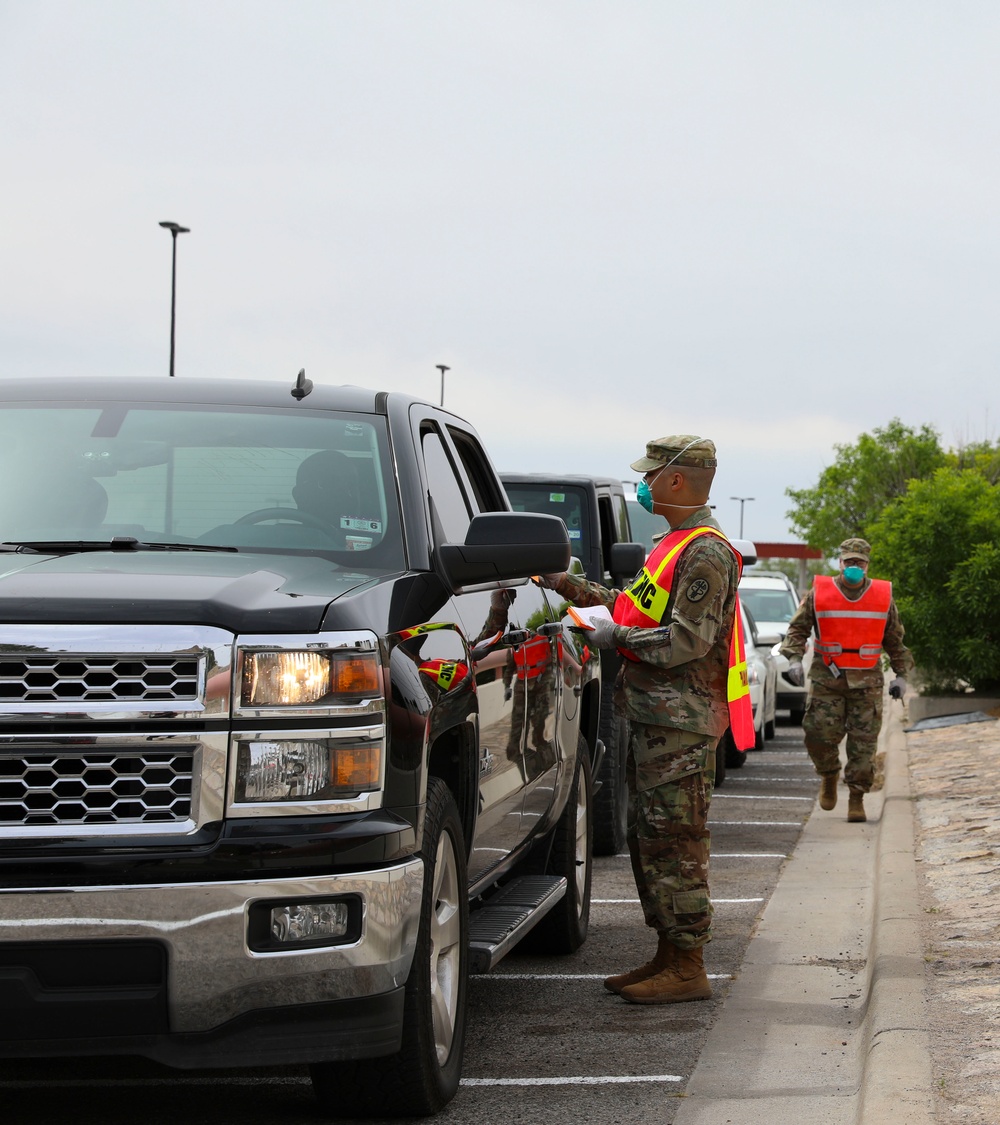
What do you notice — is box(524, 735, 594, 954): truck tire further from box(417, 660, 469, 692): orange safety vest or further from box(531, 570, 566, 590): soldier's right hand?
box(417, 660, 469, 692): orange safety vest

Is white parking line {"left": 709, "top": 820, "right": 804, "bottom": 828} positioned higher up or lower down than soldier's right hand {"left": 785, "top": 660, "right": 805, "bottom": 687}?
lower down

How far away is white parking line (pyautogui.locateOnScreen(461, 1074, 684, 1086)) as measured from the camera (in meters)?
5.39

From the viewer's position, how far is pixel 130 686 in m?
3.88

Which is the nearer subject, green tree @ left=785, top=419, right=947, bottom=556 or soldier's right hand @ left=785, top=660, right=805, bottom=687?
soldier's right hand @ left=785, top=660, right=805, bottom=687

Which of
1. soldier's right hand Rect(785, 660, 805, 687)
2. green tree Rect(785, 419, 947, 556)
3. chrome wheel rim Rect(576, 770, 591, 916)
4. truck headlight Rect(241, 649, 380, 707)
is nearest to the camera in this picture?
truck headlight Rect(241, 649, 380, 707)

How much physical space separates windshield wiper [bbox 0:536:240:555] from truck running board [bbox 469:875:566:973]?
1430 mm

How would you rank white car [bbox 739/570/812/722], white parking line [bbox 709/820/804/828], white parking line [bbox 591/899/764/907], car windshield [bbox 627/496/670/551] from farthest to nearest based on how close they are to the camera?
1. white car [bbox 739/570/812/722]
2. car windshield [bbox 627/496/670/551]
3. white parking line [bbox 709/820/804/828]
4. white parking line [bbox 591/899/764/907]

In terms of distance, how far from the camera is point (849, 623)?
1273 cm

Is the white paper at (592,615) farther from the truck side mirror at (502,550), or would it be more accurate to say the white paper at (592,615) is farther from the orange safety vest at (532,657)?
the truck side mirror at (502,550)

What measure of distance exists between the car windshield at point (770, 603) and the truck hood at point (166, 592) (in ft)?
68.9

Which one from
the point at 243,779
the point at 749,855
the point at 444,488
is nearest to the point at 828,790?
the point at 749,855

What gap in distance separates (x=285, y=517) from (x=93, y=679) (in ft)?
4.19

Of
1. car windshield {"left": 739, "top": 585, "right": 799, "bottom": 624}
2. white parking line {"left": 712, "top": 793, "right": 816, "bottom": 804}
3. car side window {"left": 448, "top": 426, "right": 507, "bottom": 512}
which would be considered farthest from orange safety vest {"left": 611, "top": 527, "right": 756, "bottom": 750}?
car windshield {"left": 739, "top": 585, "right": 799, "bottom": 624}

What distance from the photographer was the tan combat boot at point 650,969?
6.64 meters
